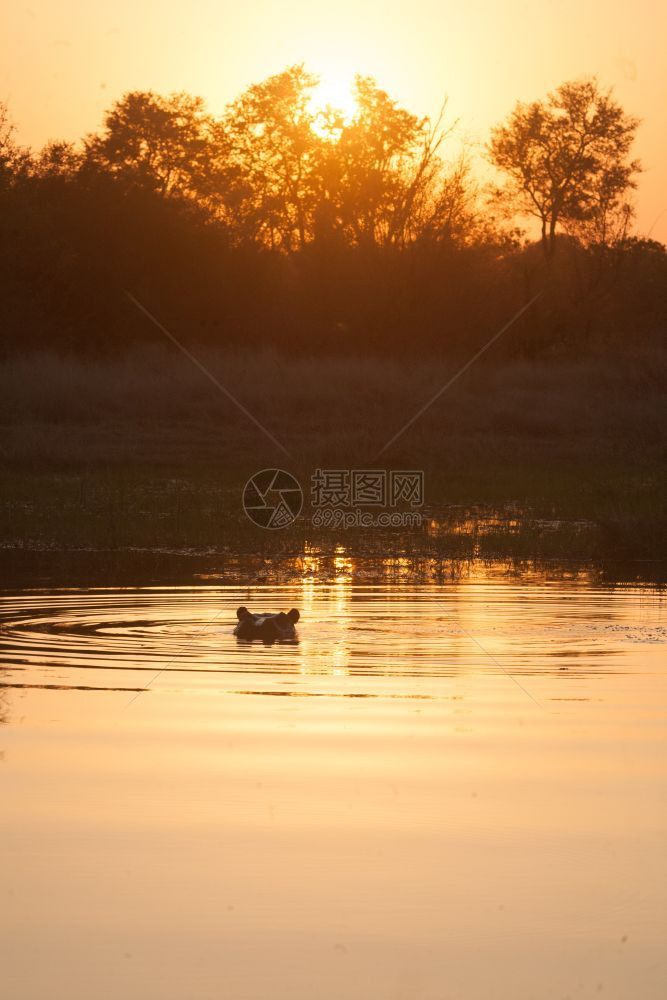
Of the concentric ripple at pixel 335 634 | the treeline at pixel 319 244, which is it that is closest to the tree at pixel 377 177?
the treeline at pixel 319 244

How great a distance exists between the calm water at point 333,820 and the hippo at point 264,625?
0.88 ft

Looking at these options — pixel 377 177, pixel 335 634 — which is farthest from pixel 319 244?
pixel 335 634

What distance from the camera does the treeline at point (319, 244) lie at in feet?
130

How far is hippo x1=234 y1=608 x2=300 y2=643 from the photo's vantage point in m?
10.5

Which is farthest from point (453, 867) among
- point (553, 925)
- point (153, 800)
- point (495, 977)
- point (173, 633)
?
point (173, 633)

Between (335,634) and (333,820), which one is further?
(335,634)

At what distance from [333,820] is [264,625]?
5.01 m

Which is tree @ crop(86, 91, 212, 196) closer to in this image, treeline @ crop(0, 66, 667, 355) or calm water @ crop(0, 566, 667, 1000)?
treeline @ crop(0, 66, 667, 355)

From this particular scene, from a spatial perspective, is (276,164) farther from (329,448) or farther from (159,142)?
(329,448)

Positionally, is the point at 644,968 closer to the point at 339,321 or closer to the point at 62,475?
the point at 62,475

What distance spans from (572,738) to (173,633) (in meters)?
4.47

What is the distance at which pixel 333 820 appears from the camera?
5555 millimetres

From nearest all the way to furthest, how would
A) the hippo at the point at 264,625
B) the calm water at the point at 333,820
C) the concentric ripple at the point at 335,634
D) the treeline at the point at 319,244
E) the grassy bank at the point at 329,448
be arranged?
1. the calm water at the point at 333,820
2. the concentric ripple at the point at 335,634
3. the hippo at the point at 264,625
4. the grassy bank at the point at 329,448
5. the treeline at the point at 319,244

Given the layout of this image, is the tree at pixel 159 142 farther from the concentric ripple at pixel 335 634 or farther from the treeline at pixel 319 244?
the concentric ripple at pixel 335 634
